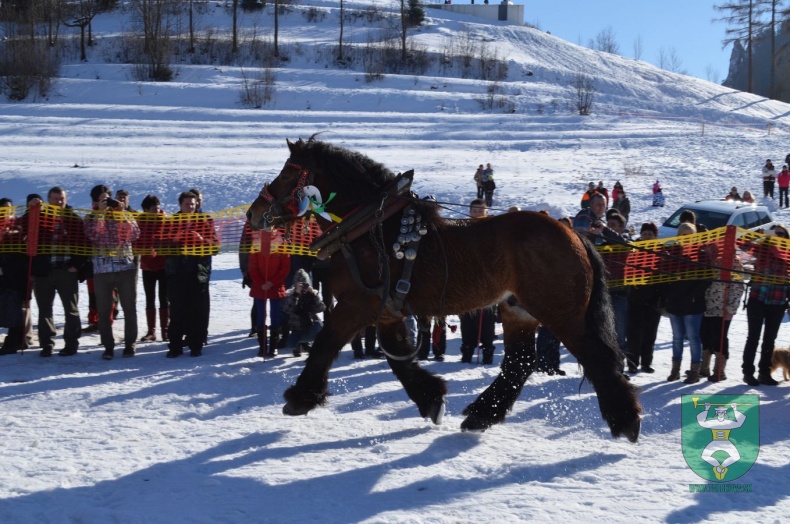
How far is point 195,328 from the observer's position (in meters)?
10.1

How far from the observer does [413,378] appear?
7094 millimetres

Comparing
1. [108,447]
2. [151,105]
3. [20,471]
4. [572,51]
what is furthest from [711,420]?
[572,51]

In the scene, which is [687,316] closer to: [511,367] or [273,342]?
[511,367]

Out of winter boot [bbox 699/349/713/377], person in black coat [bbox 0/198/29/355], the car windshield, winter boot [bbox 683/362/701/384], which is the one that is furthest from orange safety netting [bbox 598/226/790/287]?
the car windshield

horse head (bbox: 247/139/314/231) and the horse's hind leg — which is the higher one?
horse head (bbox: 247/139/314/231)

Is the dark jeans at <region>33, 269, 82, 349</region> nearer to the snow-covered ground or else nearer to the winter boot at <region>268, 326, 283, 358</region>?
the snow-covered ground

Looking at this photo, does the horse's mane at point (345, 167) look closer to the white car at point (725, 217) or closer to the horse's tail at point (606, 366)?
the horse's tail at point (606, 366)

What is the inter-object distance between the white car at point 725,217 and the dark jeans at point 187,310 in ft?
42.6

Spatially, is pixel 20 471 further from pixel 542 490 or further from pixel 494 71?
pixel 494 71

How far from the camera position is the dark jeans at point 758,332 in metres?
9.19

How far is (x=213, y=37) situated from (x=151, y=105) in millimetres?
17945

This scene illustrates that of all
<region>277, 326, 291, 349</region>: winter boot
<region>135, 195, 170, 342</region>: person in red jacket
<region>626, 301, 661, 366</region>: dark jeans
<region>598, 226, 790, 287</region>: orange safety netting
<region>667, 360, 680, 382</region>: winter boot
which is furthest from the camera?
<region>277, 326, 291, 349</region>: winter boot

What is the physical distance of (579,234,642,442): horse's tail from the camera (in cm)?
634

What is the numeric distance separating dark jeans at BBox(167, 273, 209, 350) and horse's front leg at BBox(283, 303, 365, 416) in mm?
3717
